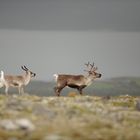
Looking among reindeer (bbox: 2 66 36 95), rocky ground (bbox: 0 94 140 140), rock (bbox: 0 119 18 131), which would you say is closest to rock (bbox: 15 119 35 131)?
rocky ground (bbox: 0 94 140 140)

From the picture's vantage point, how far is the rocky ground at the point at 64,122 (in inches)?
1022

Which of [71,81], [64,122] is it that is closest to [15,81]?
[71,81]

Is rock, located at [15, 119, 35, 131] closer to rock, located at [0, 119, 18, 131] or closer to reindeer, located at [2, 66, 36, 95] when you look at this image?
rock, located at [0, 119, 18, 131]

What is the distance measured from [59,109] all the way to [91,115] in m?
2.16

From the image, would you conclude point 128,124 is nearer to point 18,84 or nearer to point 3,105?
point 3,105

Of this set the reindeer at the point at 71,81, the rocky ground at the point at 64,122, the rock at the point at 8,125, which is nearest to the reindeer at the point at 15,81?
the reindeer at the point at 71,81

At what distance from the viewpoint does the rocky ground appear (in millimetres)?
25953

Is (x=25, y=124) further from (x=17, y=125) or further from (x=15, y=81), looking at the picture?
(x=15, y=81)

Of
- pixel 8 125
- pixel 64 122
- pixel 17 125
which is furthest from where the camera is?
pixel 64 122

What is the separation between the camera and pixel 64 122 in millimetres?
28797

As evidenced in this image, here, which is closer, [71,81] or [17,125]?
[17,125]

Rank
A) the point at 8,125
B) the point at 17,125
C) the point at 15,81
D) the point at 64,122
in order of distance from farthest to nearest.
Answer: the point at 15,81
the point at 64,122
the point at 8,125
the point at 17,125

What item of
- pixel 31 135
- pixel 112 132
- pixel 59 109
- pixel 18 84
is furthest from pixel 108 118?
pixel 18 84

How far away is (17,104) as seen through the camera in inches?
1324
